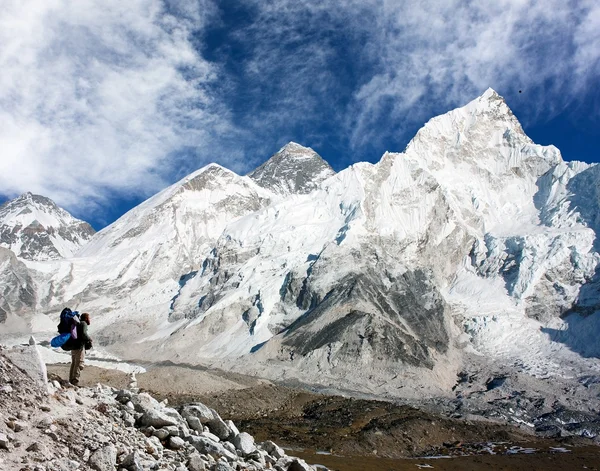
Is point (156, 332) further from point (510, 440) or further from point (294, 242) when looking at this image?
point (510, 440)

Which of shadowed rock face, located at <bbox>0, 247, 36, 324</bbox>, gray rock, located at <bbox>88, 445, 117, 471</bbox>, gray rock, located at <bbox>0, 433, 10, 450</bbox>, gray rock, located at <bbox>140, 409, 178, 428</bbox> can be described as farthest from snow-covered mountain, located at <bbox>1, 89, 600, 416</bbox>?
gray rock, located at <bbox>0, 433, 10, 450</bbox>

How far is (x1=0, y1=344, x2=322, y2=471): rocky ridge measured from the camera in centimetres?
1012

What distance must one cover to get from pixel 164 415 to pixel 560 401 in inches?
3708

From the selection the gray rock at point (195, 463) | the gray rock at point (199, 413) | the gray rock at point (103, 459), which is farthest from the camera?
the gray rock at point (199, 413)

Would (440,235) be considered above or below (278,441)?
above

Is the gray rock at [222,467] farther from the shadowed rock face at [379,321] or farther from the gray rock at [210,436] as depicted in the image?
the shadowed rock face at [379,321]

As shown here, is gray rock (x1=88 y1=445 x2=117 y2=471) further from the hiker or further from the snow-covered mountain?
the snow-covered mountain

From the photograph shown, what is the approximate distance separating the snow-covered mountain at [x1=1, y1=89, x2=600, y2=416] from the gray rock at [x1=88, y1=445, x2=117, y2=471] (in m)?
88.7

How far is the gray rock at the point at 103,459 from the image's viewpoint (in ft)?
34.3

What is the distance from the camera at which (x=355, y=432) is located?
148ft

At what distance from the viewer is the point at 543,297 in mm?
141125

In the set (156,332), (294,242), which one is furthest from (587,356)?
(156,332)

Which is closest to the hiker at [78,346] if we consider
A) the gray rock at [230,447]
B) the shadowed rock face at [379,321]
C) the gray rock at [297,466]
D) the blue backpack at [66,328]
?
the blue backpack at [66,328]

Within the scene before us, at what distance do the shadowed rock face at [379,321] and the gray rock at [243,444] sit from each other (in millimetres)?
91513
